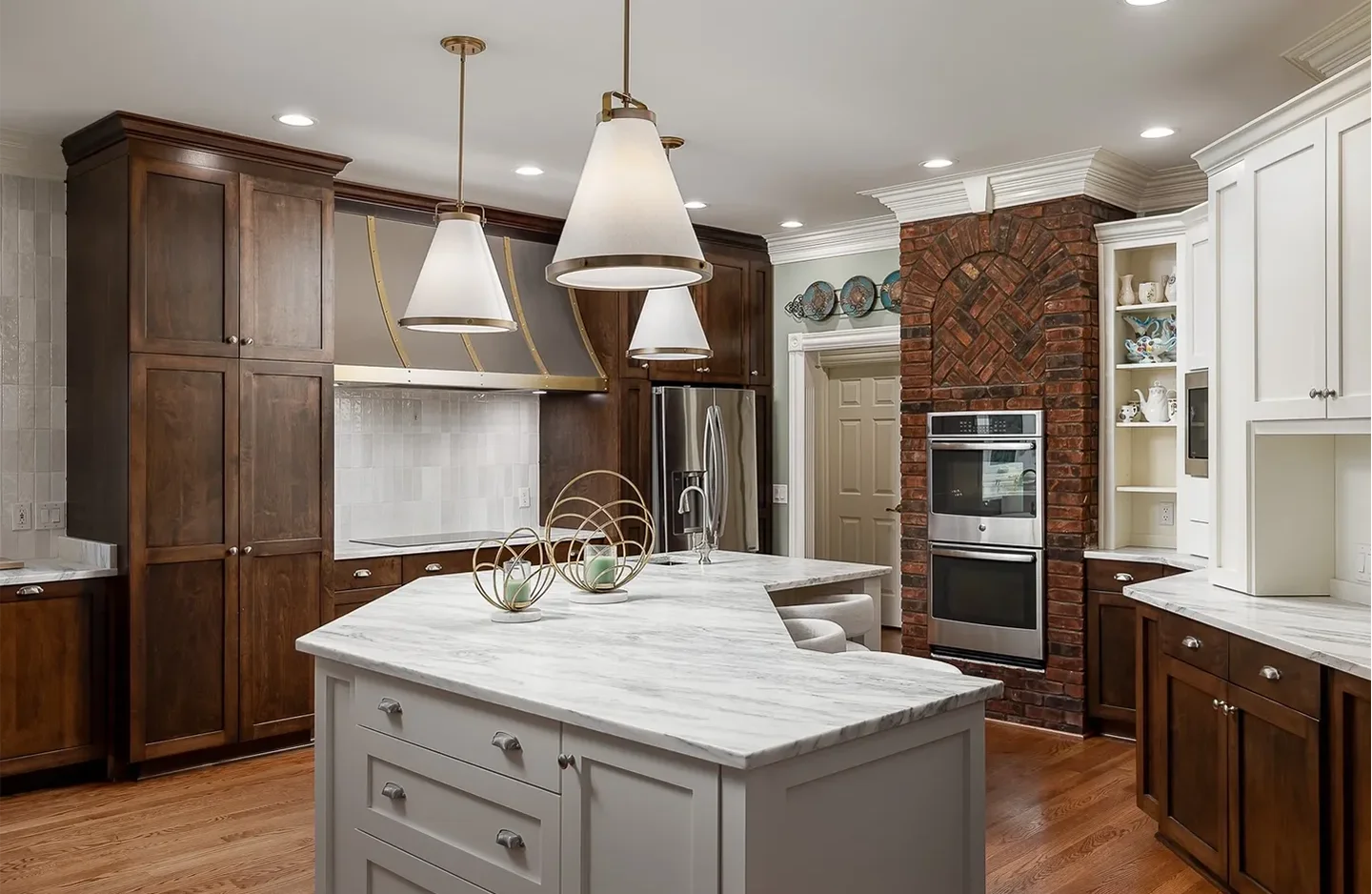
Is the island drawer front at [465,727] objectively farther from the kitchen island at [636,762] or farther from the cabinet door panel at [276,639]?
the cabinet door panel at [276,639]

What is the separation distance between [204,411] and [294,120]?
50.1 inches

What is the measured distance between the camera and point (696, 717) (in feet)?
6.21

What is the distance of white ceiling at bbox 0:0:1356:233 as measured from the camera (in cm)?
322

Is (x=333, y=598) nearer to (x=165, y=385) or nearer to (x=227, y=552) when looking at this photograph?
(x=227, y=552)

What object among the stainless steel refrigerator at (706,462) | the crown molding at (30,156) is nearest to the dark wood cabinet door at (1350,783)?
the stainless steel refrigerator at (706,462)

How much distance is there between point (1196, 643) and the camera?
3277mm

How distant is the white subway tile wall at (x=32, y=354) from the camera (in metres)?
4.55

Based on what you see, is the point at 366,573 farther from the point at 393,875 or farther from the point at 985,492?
the point at 985,492

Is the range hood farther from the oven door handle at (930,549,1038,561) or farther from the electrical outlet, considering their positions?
the oven door handle at (930,549,1038,561)

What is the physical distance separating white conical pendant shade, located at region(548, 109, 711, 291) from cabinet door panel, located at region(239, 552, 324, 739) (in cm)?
283

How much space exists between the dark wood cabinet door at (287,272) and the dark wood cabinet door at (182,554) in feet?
0.76

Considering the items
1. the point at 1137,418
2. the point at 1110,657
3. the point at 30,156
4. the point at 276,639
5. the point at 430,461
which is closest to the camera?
the point at 30,156

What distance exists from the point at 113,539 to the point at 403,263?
1901mm

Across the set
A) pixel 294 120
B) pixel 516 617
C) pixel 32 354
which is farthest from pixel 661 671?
pixel 32 354
